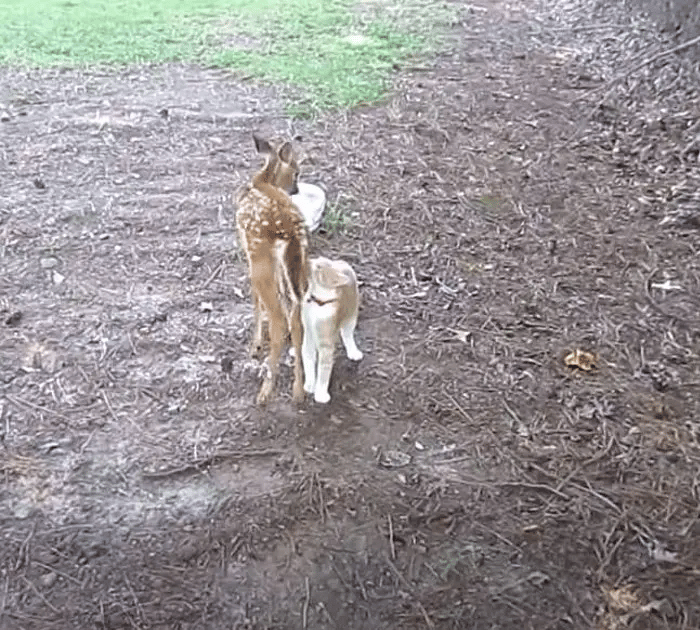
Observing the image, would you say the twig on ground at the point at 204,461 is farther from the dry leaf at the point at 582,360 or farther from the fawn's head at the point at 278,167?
the dry leaf at the point at 582,360

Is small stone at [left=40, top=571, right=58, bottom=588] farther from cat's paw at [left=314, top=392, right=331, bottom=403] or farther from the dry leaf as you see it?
the dry leaf

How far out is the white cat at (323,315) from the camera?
6.65 feet

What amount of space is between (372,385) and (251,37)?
3256 millimetres

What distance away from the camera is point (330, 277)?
205cm

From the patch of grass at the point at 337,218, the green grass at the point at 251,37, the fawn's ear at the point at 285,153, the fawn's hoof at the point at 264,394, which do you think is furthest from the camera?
the green grass at the point at 251,37

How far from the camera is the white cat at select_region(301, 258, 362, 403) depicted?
203 cm

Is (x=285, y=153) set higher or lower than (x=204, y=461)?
higher

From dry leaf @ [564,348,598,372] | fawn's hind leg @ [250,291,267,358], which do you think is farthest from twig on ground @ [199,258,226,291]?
dry leaf @ [564,348,598,372]

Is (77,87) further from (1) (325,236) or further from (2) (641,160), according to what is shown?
(2) (641,160)

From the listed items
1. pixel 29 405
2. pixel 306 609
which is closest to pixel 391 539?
pixel 306 609

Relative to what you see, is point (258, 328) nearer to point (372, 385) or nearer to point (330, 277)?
point (330, 277)

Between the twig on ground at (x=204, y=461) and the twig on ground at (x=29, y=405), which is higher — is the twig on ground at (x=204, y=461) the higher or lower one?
the lower one

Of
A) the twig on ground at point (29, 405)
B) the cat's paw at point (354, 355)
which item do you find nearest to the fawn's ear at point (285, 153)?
the cat's paw at point (354, 355)

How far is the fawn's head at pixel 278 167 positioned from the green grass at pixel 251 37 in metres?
1.90
